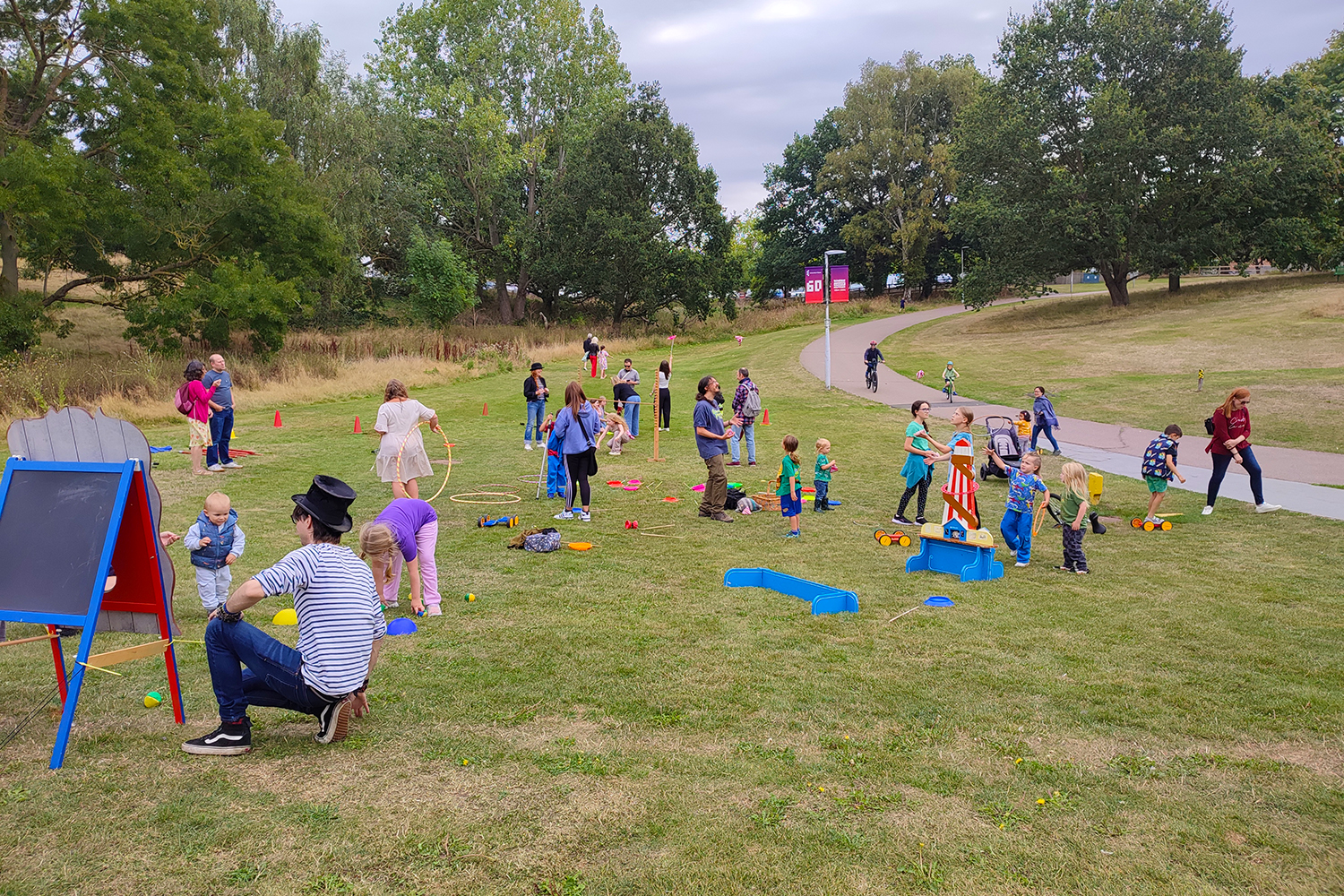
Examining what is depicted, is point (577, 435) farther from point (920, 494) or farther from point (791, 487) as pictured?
point (920, 494)

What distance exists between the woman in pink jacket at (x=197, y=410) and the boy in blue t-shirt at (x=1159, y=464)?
1468 centimetres

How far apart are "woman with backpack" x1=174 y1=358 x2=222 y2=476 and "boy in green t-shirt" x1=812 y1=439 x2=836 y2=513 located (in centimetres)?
1006

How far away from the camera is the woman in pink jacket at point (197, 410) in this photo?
14.2 meters

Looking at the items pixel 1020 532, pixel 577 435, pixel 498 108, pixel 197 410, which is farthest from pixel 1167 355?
pixel 498 108

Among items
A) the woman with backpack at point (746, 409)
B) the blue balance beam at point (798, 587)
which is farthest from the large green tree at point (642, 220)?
the blue balance beam at point (798, 587)

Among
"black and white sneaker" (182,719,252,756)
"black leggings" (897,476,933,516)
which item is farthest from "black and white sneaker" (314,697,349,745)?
"black leggings" (897,476,933,516)

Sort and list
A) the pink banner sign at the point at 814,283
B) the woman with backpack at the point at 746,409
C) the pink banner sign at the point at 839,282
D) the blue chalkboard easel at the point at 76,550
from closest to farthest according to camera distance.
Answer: the blue chalkboard easel at the point at 76,550 < the woman with backpack at the point at 746,409 < the pink banner sign at the point at 839,282 < the pink banner sign at the point at 814,283

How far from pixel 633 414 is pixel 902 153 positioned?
51.2 metres

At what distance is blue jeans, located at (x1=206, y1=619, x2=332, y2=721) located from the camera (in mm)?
4871

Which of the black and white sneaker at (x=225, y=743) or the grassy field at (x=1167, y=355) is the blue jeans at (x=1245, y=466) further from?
the black and white sneaker at (x=225, y=743)

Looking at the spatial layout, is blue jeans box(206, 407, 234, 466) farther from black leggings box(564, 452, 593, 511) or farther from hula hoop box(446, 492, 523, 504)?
black leggings box(564, 452, 593, 511)

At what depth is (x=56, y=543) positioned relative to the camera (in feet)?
16.4

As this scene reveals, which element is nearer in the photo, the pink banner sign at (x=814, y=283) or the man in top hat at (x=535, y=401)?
the man in top hat at (x=535, y=401)

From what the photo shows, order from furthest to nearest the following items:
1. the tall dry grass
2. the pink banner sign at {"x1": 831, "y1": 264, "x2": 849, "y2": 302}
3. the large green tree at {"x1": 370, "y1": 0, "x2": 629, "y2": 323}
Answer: the large green tree at {"x1": 370, "y1": 0, "x2": 629, "y2": 323}, the pink banner sign at {"x1": 831, "y1": 264, "x2": 849, "y2": 302}, the tall dry grass
